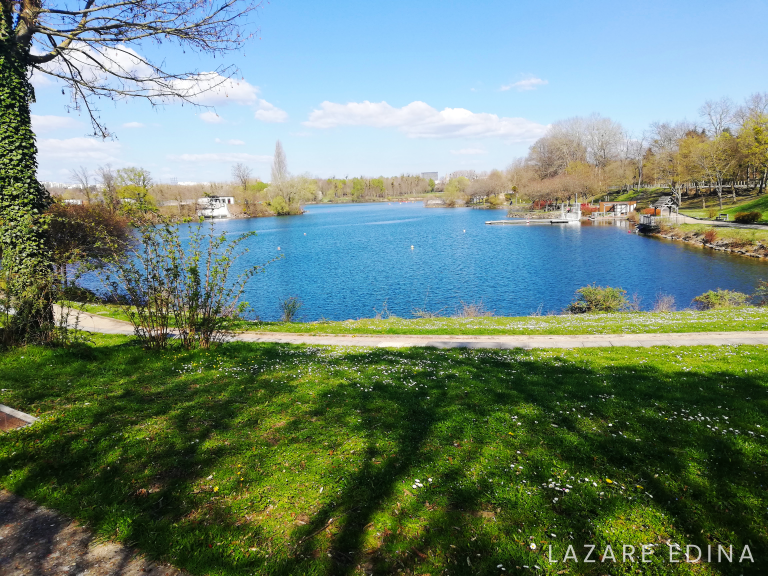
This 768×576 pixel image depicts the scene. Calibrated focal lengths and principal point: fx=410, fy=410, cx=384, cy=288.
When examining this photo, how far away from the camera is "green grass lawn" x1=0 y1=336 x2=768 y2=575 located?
3.53 m

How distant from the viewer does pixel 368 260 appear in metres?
44.0

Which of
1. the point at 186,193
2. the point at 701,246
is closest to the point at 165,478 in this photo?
the point at 701,246

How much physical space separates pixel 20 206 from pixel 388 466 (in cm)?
996

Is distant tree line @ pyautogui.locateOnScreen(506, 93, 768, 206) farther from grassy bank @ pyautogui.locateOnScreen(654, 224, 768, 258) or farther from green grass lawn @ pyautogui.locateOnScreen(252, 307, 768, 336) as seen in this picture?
green grass lawn @ pyautogui.locateOnScreen(252, 307, 768, 336)

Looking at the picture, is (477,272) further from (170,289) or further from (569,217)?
(569,217)

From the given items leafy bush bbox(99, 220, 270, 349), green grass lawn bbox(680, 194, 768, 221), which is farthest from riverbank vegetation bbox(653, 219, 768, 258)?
leafy bush bbox(99, 220, 270, 349)

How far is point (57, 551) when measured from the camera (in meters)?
3.46

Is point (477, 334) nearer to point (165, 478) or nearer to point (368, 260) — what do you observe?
point (165, 478)

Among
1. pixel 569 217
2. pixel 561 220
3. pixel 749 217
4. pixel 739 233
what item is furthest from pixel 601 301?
pixel 569 217

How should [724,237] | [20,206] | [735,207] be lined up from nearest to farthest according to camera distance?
1. [20,206]
2. [724,237]
3. [735,207]

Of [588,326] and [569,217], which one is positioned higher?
[569,217]

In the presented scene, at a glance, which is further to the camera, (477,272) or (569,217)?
(569,217)

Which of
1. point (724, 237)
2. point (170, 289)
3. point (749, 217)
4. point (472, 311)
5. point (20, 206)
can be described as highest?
point (20, 206)

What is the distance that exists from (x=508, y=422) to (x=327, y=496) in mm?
2724
